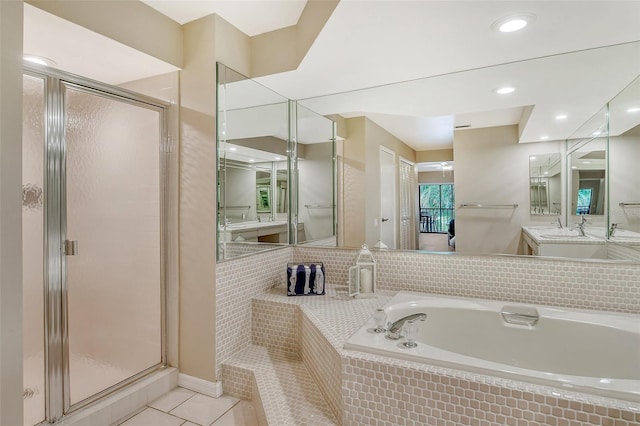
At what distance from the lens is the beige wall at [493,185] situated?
2230 mm

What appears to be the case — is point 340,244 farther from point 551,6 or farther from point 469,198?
point 551,6

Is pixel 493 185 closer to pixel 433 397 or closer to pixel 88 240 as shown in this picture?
pixel 433 397

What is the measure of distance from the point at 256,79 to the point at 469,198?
182 centimetres

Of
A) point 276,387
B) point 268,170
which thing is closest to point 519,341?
point 276,387

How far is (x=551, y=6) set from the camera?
58.4 inches

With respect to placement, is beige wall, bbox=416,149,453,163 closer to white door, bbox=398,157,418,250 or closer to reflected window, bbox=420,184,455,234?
white door, bbox=398,157,418,250

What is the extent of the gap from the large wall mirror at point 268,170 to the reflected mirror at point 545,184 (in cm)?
151

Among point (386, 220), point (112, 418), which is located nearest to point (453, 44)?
point (386, 220)

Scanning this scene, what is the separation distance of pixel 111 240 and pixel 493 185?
262 centimetres

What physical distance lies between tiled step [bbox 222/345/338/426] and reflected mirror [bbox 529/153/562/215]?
1.88m

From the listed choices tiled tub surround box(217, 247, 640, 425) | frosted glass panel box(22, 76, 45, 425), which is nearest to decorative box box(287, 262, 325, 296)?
tiled tub surround box(217, 247, 640, 425)

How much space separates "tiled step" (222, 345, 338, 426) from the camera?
1.57 meters

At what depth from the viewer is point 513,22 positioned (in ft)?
5.35

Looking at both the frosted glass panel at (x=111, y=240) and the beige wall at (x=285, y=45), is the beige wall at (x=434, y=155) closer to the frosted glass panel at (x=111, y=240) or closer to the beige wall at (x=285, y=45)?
the beige wall at (x=285, y=45)
